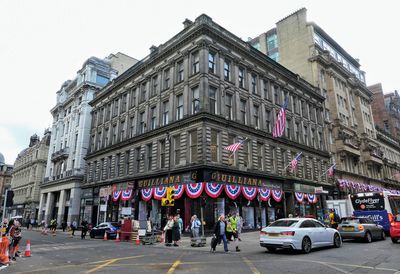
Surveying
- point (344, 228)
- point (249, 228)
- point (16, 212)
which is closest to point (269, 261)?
point (344, 228)

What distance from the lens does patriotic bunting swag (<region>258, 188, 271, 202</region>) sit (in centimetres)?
2833

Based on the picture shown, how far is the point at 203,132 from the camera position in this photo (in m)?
24.9

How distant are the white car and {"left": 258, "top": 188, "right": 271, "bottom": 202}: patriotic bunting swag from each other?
45.4ft

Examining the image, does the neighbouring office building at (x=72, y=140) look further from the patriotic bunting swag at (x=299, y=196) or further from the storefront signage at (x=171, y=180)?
the patriotic bunting swag at (x=299, y=196)

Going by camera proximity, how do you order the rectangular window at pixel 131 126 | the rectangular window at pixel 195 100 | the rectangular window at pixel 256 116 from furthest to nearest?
1. the rectangular window at pixel 131 126
2. the rectangular window at pixel 256 116
3. the rectangular window at pixel 195 100

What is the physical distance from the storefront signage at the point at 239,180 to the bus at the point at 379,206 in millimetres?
8238

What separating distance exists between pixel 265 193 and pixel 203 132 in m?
9.38

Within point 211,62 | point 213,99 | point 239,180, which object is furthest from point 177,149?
point 211,62

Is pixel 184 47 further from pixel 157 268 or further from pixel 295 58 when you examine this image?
pixel 295 58

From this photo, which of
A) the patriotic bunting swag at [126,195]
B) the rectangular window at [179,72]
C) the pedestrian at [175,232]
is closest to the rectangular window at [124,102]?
the rectangular window at [179,72]

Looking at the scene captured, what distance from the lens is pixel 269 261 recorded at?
10883 millimetres

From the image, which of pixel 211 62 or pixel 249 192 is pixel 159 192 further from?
pixel 211 62

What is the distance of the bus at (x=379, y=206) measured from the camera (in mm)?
21467

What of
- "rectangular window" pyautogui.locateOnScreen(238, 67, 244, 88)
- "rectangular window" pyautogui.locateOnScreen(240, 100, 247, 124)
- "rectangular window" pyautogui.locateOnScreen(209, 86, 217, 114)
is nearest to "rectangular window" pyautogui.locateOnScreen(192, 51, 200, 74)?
"rectangular window" pyautogui.locateOnScreen(209, 86, 217, 114)
